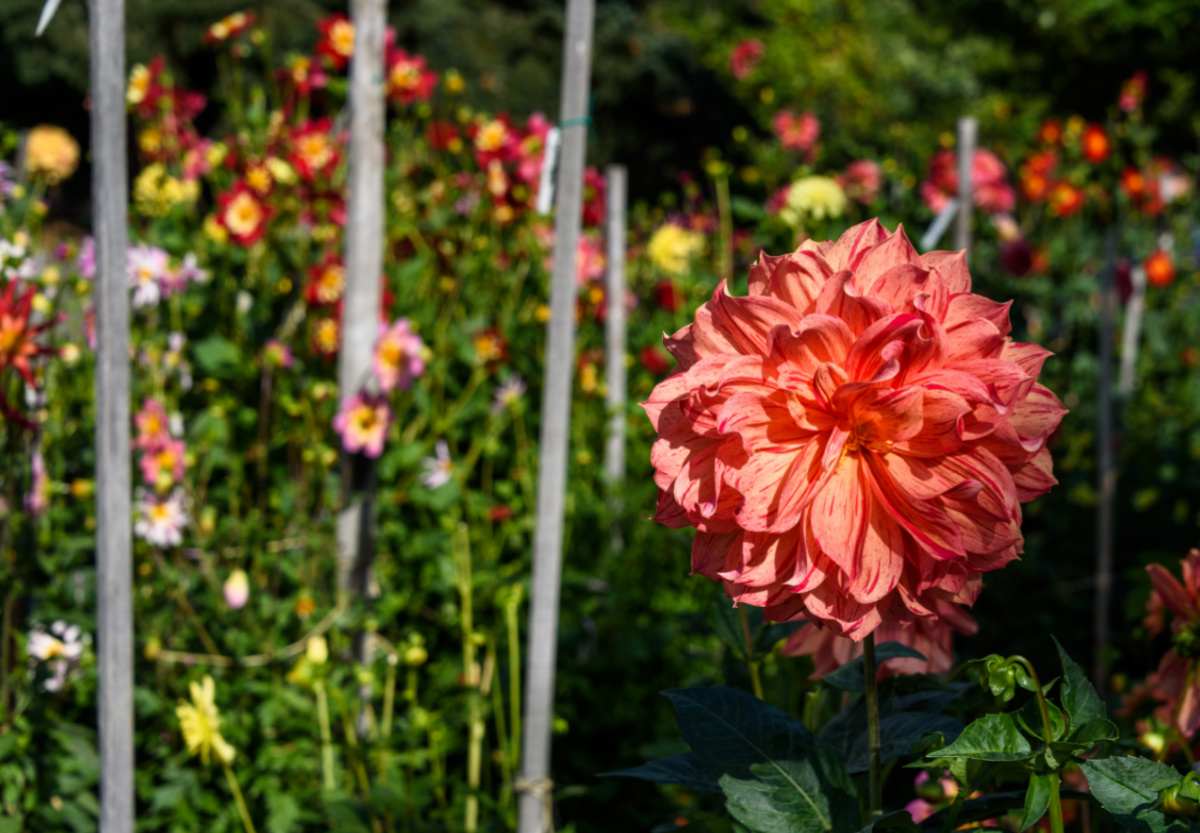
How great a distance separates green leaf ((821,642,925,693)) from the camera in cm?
93

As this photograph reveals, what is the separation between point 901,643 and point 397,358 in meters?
1.22

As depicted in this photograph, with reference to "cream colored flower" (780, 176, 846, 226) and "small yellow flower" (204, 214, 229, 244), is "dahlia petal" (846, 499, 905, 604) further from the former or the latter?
"small yellow flower" (204, 214, 229, 244)

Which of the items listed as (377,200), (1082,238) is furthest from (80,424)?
(1082,238)

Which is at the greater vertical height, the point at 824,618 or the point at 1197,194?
the point at 1197,194

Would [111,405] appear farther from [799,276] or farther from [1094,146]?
[1094,146]

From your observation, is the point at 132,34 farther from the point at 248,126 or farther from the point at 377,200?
the point at 377,200

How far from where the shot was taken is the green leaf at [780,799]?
825 mm

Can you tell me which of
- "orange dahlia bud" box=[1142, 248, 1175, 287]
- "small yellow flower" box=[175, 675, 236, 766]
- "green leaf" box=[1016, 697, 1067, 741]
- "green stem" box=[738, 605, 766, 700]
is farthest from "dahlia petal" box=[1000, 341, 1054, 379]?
"orange dahlia bud" box=[1142, 248, 1175, 287]

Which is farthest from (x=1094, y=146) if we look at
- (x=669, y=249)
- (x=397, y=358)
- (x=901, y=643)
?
(x=901, y=643)

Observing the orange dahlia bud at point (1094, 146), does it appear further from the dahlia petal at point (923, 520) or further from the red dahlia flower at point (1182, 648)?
the dahlia petal at point (923, 520)

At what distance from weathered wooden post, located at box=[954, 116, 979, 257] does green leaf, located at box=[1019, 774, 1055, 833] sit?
6.19ft

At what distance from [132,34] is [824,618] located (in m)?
6.12

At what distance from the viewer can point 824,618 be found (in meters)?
0.78

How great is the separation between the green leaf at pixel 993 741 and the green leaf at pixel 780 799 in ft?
0.38
